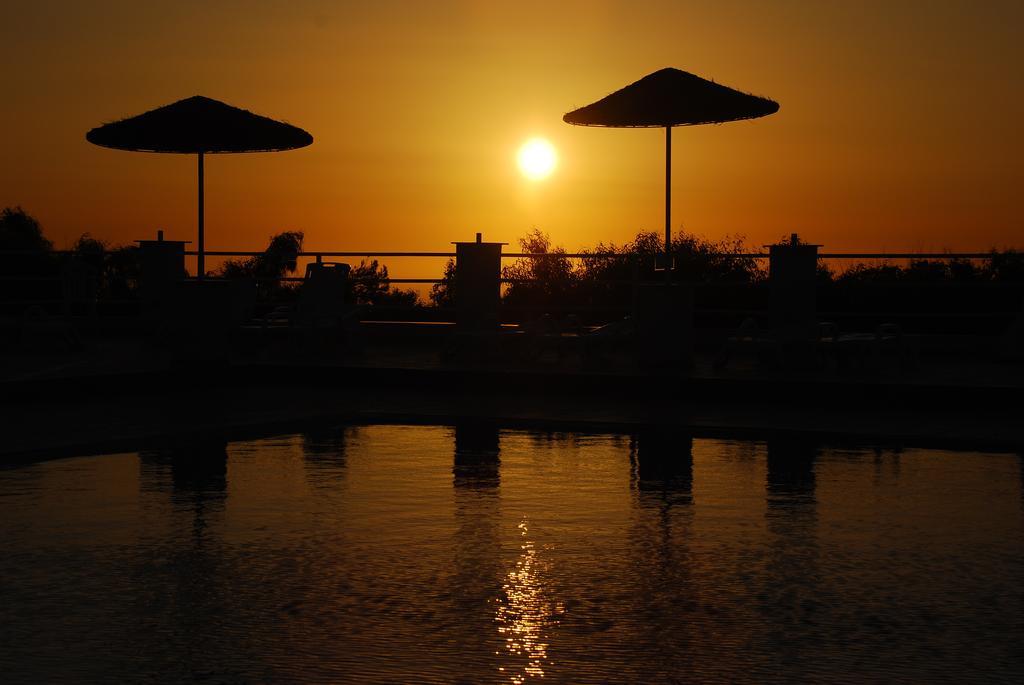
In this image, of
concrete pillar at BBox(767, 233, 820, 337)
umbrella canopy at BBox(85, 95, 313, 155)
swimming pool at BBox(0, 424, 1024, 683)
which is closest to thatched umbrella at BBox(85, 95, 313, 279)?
umbrella canopy at BBox(85, 95, 313, 155)

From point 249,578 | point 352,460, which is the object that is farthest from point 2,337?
point 249,578

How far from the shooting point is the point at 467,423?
11.3 metres

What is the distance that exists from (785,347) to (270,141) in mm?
6503

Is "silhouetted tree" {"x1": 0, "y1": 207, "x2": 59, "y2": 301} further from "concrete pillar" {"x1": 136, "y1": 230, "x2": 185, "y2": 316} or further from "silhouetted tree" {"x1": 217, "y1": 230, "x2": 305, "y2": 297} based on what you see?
"concrete pillar" {"x1": 136, "y1": 230, "x2": 185, "y2": 316}

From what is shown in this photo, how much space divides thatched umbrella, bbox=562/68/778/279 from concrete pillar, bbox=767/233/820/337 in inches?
50.7

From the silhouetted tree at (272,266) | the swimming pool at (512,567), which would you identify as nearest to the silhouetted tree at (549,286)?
the silhouetted tree at (272,266)

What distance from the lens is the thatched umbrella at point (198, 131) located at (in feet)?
54.1

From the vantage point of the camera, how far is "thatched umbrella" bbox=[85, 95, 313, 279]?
16484mm

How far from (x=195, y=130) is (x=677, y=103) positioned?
546cm

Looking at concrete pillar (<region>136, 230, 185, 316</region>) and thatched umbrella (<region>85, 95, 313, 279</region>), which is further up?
thatched umbrella (<region>85, 95, 313, 279</region>)

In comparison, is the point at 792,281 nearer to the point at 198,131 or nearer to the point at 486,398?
the point at 486,398

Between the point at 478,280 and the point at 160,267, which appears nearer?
the point at 478,280

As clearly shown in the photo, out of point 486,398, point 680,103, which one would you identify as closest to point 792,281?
point 680,103

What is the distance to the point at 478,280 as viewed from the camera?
56.0ft
